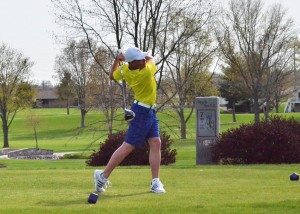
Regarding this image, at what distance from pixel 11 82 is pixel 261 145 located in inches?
1909

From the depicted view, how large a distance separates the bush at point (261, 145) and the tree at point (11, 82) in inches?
1802

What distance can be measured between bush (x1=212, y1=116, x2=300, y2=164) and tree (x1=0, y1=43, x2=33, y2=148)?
45.8 metres

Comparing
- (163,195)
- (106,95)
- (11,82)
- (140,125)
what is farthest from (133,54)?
(11,82)

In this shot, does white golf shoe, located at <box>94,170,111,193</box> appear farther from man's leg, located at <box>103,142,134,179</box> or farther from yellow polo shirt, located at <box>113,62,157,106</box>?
yellow polo shirt, located at <box>113,62,157,106</box>

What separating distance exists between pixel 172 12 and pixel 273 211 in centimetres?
2696

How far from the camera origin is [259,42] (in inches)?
2093

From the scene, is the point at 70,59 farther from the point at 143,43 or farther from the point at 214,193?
the point at 214,193

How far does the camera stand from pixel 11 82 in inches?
2544

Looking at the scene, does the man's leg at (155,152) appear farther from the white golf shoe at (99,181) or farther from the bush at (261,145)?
the bush at (261,145)

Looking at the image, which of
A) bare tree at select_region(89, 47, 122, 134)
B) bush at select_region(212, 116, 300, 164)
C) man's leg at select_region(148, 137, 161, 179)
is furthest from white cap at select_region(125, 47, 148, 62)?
bare tree at select_region(89, 47, 122, 134)

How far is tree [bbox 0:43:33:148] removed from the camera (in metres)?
63.9

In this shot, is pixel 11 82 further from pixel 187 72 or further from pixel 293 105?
pixel 293 105

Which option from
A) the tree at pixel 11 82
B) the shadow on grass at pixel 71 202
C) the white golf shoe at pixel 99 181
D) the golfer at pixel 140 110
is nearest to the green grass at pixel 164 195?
the shadow on grass at pixel 71 202

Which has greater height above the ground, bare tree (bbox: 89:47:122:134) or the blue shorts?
bare tree (bbox: 89:47:122:134)
